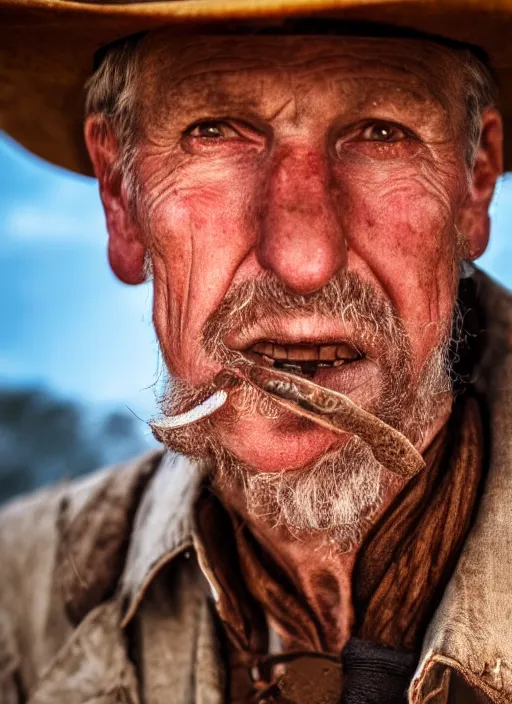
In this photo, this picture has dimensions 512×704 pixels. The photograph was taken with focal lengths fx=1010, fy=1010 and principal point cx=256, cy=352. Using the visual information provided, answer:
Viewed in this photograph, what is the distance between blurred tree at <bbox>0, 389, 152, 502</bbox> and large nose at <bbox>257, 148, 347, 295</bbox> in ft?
11.1

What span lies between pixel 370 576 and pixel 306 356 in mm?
526

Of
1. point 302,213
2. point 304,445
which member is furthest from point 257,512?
point 302,213

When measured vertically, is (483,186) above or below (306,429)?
above

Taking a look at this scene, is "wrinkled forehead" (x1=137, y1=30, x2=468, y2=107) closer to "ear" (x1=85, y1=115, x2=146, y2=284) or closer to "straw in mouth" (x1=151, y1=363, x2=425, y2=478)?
"ear" (x1=85, y1=115, x2=146, y2=284)

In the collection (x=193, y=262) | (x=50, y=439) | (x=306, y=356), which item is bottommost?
(x=50, y=439)

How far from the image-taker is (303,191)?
2.05m

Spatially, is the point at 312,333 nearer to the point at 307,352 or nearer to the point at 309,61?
the point at 307,352

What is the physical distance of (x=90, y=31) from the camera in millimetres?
2164

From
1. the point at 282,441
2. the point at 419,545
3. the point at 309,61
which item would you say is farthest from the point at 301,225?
the point at 419,545

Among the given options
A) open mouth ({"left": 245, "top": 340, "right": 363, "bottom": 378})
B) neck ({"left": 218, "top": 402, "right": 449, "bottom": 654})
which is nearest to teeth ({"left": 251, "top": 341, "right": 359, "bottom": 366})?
open mouth ({"left": 245, "top": 340, "right": 363, "bottom": 378})

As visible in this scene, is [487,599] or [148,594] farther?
[148,594]

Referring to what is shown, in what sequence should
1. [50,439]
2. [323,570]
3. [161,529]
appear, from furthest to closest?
[50,439] → [161,529] → [323,570]

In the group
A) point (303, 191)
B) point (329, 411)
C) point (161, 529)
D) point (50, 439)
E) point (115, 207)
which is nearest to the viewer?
point (329, 411)

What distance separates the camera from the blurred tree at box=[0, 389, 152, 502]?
5418mm
